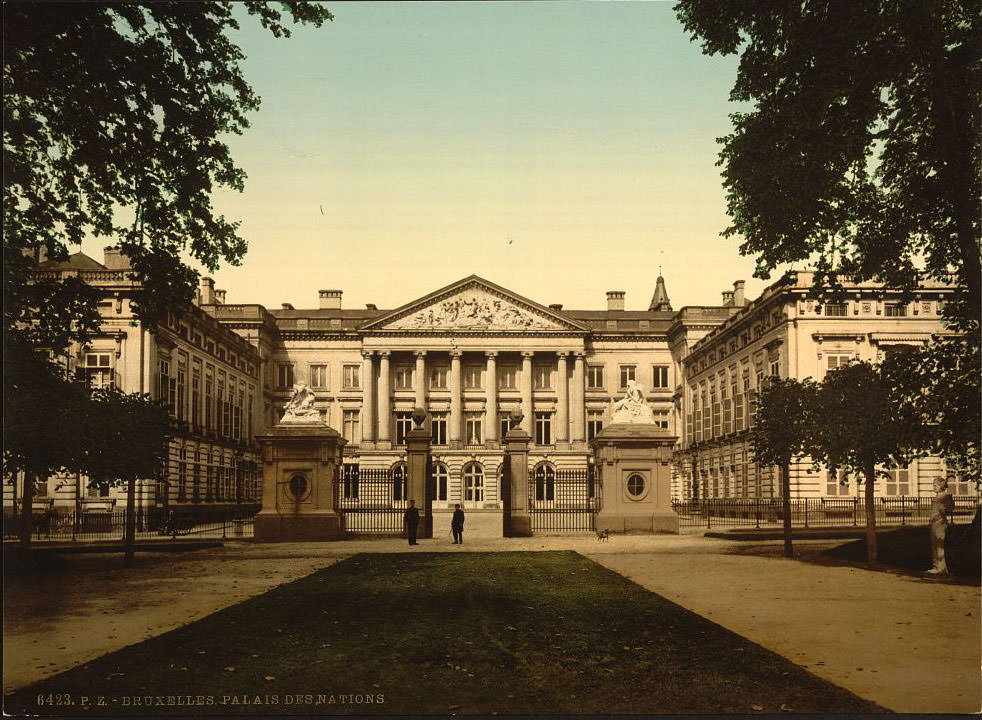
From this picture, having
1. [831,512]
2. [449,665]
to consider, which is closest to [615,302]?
[831,512]

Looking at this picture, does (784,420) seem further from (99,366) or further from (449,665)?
(99,366)

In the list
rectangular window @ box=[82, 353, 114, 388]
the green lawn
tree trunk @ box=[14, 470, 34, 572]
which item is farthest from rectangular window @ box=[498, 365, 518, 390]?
the green lawn

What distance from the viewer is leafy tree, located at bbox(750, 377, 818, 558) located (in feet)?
70.7

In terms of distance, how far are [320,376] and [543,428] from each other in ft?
62.5

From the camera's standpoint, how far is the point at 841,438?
18.9 m

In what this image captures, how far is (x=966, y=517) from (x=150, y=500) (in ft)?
98.3

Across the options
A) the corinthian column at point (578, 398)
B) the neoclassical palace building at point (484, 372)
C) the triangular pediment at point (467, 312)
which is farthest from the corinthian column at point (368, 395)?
the corinthian column at point (578, 398)

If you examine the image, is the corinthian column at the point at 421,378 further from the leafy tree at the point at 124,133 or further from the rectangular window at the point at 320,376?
the leafy tree at the point at 124,133

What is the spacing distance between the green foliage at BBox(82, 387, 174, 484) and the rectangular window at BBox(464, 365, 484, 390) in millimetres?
56830

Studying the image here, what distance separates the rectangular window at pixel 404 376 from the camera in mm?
79625

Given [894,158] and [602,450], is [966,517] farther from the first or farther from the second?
[894,158]

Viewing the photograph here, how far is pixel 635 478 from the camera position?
28.1 meters

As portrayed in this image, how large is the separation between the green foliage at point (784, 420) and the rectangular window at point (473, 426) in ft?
179

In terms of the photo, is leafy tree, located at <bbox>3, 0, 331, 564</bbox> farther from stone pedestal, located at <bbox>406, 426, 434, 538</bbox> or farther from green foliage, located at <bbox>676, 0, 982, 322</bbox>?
stone pedestal, located at <bbox>406, 426, 434, 538</bbox>
